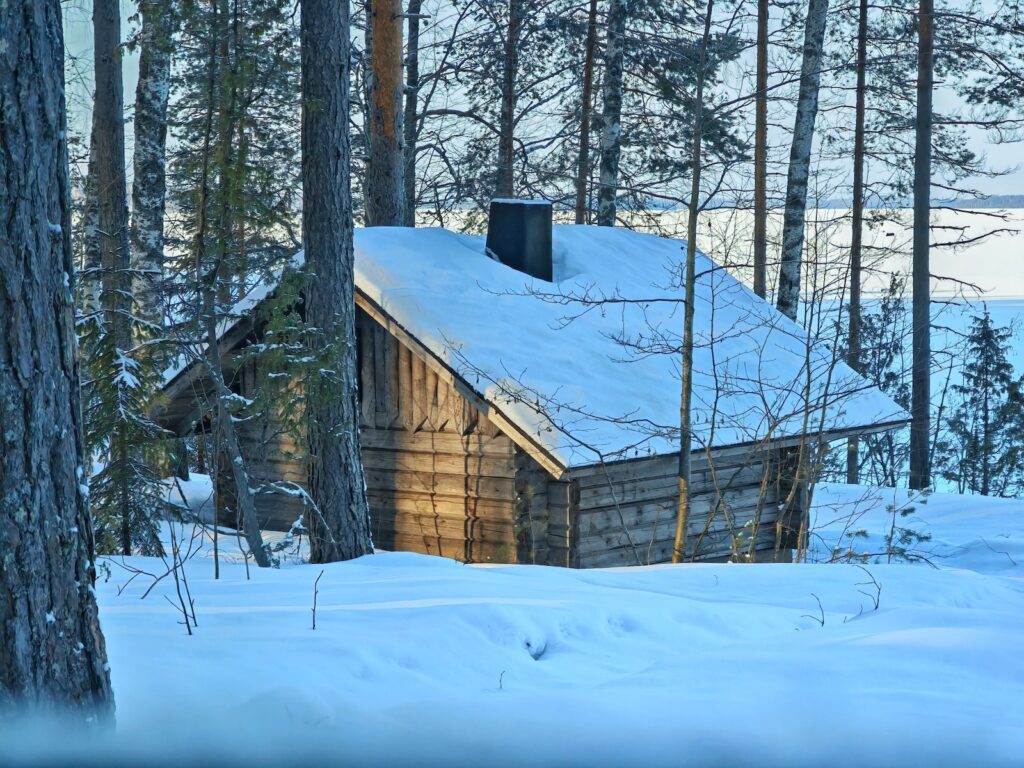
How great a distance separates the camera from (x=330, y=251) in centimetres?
979

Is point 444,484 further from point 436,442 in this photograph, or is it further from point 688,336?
point 688,336

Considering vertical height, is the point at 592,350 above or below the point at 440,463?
above

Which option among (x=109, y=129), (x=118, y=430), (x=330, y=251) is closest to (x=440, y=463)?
(x=330, y=251)

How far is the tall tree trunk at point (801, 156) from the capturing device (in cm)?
1814

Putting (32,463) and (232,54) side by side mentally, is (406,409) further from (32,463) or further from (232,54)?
(32,463)

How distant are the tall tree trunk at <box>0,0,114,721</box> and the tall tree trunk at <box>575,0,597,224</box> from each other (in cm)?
1795

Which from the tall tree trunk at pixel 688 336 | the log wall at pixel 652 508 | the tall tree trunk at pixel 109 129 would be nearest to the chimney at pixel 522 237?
the log wall at pixel 652 508

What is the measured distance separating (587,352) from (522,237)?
86.4 inches

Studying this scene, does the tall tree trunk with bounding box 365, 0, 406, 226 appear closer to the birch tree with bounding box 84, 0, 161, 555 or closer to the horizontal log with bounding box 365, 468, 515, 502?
the horizontal log with bounding box 365, 468, 515, 502

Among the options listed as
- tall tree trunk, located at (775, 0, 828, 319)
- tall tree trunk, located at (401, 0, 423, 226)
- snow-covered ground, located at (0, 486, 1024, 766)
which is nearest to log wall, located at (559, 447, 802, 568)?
snow-covered ground, located at (0, 486, 1024, 766)

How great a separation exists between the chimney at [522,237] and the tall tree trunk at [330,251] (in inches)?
155

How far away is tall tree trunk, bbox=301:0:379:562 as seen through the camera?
9.70 m

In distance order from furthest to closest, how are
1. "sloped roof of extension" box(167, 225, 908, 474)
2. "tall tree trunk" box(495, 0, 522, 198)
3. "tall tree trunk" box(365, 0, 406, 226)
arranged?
"tall tree trunk" box(495, 0, 522, 198)
"tall tree trunk" box(365, 0, 406, 226)
"sloped roof of extension" box(167, 225, 908, 474)

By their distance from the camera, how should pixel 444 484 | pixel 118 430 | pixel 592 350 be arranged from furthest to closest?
pixel 444 484 → pixel 592 350 → pixel 118 430
